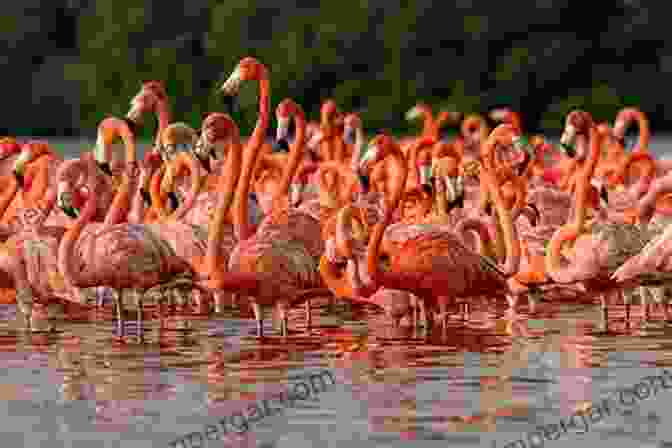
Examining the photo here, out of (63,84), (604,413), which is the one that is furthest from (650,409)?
(63,84)

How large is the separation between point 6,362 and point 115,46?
48.3 meters

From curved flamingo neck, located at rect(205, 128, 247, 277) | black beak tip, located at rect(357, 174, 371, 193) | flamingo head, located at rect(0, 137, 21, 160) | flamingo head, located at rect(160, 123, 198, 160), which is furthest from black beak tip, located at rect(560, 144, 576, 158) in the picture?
flamingo head, located at rect(0, 137, 21, 160)

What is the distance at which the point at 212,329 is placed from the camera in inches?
659

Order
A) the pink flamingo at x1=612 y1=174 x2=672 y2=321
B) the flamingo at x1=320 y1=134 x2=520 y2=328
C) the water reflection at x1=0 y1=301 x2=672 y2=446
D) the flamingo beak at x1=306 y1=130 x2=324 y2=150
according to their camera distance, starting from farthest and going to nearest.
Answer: the flamingo beak at x1=306 y1=130 x2=324 y2=150, the flamingo at x1=320 y1=134 x2=520 y2=328, the pink flamingo at x1=612 y1=174 x2=672 y2=321, the water reflection at x1=0 y1=301 x2=672 y2=446

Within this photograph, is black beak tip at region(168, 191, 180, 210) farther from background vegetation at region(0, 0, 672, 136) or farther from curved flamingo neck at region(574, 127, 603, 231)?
background vegetation at region(0, 0, 672, 136)

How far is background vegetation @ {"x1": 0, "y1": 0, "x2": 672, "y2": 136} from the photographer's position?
175 feet

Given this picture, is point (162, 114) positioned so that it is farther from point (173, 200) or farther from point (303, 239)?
point (303, 239)

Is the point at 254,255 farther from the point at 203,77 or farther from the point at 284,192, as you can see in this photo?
the point at 203,77

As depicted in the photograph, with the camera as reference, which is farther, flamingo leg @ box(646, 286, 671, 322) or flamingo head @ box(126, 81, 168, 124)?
flamingo head @ box(126, 81, 168, 124)

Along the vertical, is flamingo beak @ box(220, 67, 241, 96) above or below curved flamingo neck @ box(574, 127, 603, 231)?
above

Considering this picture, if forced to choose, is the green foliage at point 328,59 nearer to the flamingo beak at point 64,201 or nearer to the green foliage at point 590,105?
the green foliage at point 590,105
